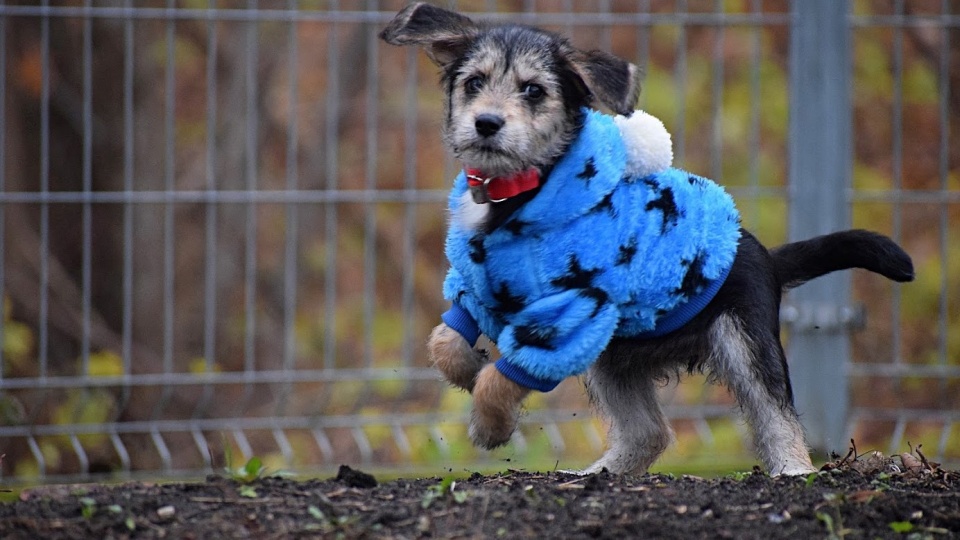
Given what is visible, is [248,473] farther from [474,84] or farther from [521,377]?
[474,84]

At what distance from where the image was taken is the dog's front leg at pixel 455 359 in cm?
410

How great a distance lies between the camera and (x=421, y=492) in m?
3.52

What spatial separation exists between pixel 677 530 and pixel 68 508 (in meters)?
1.60

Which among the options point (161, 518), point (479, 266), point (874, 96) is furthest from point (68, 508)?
point (874, 96)

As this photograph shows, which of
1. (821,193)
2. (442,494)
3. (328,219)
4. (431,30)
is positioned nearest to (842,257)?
(431,30)

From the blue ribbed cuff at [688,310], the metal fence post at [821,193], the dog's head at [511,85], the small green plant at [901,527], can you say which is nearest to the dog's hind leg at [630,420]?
the blue ribbed cuff at [688,310]

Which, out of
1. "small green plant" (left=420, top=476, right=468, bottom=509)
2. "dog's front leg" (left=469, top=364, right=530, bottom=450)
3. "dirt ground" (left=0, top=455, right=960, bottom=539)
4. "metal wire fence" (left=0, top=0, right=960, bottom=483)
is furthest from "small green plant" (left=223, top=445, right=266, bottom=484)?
"metal wire fence" (left=0, top=0, right=960, bottom=483)

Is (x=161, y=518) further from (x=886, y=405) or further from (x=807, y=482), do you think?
(x=886, y=405)

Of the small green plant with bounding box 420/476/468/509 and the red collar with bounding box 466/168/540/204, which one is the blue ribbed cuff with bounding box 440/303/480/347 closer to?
the red collar with bounding box 466/168/540/204

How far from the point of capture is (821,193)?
6.46 m

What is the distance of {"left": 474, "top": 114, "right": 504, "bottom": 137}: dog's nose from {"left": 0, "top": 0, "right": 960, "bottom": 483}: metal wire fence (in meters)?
2.44

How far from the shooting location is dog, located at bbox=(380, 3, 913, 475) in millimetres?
3918

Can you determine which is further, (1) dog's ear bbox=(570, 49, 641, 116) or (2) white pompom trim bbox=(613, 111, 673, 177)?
(2) white pompom trim bbox=(613, 111, 673, 177)

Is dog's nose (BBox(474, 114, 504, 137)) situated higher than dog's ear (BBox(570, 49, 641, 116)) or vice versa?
dog's ear (BBox(570, 49, 641, 116))
